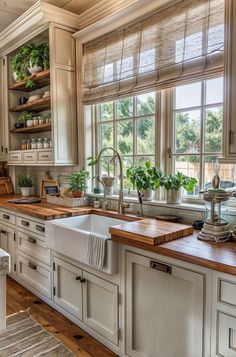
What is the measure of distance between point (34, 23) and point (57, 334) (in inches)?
114

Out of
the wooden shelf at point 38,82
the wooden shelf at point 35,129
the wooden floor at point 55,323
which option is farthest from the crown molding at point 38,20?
the wooden floor at point 55,323

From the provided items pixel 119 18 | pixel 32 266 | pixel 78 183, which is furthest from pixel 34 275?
pixel 119 18

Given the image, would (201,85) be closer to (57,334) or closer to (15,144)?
(57,334)

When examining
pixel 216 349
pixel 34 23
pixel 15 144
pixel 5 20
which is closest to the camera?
pixel 216 349

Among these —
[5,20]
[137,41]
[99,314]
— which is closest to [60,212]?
[99,314]

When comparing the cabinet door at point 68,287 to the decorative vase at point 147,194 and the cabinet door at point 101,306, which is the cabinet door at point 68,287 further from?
the decorative vase at point 147,194

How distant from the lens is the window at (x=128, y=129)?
2.66m

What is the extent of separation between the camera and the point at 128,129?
2.88m

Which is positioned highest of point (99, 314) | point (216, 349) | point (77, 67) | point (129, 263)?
point (77, 67)

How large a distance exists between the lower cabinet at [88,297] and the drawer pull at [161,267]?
0.40 meters

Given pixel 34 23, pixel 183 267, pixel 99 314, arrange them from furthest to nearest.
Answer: pixel 34 23
pixel 99 314
pixel 183 267

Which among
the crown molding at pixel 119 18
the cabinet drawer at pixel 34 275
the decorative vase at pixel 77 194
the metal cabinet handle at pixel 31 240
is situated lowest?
the cabinet drawer at pixel 34 275

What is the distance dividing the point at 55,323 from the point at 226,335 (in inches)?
61.1

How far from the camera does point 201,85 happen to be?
89.0 inches
